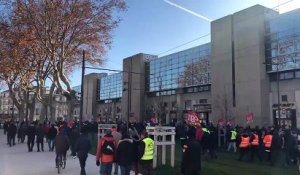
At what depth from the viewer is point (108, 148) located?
11.8 m

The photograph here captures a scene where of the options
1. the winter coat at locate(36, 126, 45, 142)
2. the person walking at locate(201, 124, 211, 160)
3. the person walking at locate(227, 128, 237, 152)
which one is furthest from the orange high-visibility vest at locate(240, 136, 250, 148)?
the winter coat at locate(36, 126, 45, 142)

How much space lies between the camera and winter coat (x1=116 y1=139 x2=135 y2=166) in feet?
37.7

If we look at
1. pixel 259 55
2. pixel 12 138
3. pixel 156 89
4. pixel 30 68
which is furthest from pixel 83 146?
pixel 156 89

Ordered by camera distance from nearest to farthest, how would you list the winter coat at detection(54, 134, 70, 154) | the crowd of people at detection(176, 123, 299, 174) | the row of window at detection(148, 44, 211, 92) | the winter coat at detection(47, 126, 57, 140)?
1. the winter coat at detection(54, 134, 70, 154)
2. the crowd of people at detection(176, 123, 299, 174)
3. the winter coat at detection(47, 126, 57, 140)
4. the row of window at detection(148, 44, 211, 92)

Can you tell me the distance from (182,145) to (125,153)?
5857 mm

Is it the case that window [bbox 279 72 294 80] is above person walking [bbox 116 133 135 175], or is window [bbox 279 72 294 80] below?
above

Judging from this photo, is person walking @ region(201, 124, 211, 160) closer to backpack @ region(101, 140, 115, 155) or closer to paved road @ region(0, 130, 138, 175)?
paved road @ region(0, 130, 138, 175)

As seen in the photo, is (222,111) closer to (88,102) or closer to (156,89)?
(156,89)

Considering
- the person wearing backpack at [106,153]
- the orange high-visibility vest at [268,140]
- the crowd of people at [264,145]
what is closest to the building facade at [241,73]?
the crowd of people at [264,145]

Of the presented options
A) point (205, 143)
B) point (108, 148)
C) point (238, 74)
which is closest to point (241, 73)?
point (238, 74)

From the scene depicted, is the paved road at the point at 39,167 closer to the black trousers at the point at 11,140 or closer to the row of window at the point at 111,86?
the black trousers at the point at 11,140

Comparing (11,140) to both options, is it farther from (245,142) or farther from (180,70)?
(180,70)

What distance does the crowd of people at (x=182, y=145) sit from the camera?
11.5m

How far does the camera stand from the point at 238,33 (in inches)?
2106
